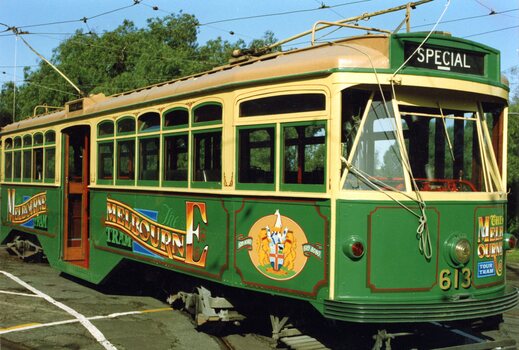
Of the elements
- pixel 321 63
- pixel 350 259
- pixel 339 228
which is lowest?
pixel 350 259

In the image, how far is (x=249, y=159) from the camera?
6316 millimetres

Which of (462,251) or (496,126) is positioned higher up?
(496,126)

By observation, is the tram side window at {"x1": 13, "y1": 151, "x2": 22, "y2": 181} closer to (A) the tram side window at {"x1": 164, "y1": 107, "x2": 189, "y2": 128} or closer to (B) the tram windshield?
(A) the tram side window at {"x1": 164, "y1": 107, "x2": 189, "y2": 128}

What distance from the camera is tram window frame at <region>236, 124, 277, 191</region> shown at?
6055 millimetres

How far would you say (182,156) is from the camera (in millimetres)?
7242

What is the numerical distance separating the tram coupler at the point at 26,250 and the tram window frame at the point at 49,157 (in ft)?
6.26

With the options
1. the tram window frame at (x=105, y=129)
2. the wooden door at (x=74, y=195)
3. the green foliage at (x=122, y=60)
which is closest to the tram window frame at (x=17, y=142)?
the wooden door at (x=74, y=195)

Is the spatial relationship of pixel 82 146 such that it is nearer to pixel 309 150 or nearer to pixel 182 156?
pixel 182 156

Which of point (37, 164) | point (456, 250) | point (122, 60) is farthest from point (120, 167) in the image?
point (122, 60)

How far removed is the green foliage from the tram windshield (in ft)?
83.8

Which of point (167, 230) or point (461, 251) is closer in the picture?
point (461, 251)

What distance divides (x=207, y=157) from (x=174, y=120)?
0.91m

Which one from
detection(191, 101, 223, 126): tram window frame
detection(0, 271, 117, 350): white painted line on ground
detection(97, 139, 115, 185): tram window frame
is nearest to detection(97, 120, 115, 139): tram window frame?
detection(97, 139, 115, 185): tram window frame

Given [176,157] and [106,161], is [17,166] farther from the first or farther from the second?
[176,157]
